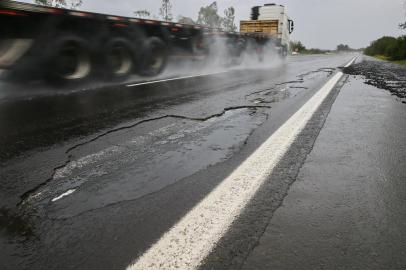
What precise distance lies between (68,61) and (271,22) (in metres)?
16.9

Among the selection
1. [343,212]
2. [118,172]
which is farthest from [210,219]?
[118,172]

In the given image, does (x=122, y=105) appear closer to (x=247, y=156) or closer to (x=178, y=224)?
(x=247, y=156)

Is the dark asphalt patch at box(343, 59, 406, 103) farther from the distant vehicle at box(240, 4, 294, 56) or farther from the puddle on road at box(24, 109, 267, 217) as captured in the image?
the distant vehicle at box(240, 4, 294, 56)

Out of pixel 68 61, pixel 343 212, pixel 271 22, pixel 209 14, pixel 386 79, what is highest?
pixel 209 14

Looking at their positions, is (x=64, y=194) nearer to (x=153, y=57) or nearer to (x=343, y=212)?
(x=343, y=212)

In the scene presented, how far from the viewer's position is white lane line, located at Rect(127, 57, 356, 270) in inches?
63.8

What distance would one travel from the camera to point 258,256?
1656 millimetres

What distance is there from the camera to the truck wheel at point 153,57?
9.97 metres

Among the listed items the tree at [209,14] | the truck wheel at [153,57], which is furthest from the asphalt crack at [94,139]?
the tree at [209,14]

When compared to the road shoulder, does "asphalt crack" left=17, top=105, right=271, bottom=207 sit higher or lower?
higher

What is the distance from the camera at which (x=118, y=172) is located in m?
2.76

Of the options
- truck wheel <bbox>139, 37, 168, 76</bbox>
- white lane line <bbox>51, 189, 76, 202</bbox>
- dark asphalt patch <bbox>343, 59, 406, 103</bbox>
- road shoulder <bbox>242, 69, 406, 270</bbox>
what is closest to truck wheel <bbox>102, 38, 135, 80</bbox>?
truck wheel <bbox>139, 37, 168, 76</bbox>

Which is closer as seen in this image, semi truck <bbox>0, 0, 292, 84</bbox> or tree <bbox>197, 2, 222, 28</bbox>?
semi truck <bbox>0, 0, 292, 84</bbox>

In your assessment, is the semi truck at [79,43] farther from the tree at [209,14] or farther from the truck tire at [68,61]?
the tree at [209,14]
